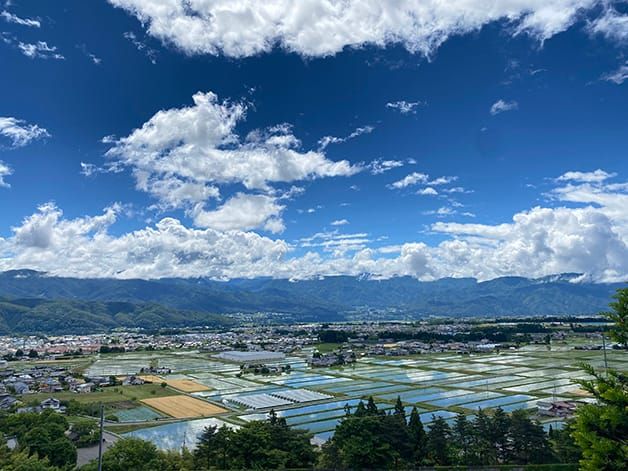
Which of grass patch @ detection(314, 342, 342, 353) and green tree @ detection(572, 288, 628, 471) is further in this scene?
grass patch @ detection(314, 342, 342, 353)

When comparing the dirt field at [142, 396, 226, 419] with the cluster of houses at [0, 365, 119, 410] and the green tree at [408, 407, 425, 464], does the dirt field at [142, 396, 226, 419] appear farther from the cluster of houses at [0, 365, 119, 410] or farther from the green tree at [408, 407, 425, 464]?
the green tree at [408, 407, 425, 464]

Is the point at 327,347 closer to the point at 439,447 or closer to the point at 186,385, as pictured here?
the point at 186,385

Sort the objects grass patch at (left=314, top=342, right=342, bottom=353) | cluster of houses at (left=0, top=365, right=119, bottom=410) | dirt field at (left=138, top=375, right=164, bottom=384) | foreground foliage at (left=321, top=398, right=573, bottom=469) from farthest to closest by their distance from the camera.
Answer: grass patch at (left=314, top=342, right=342, bottom=353) → dirt field at (left=138, top=375, right=164, bottom=384) → cluster of houses at (left=0, top=365, right=119, bottom=410) → foreground foliage at (left=321, top=398, right=573, bottom=469)

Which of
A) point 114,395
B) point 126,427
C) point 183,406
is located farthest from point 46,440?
point 114,395

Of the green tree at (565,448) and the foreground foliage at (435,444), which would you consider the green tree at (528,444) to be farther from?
the green tree at (565,448)

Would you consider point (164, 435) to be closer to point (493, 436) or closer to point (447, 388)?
point (493, 436)

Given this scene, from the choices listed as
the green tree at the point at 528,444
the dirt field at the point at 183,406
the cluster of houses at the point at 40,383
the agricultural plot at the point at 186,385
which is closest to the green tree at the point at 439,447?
the green tree at the point at 528,444

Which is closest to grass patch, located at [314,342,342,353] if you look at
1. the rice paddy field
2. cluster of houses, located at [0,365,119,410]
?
the rice paddy field
